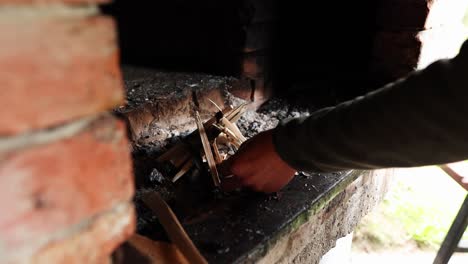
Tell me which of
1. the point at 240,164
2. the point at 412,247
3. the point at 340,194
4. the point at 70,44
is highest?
the point at 70,44

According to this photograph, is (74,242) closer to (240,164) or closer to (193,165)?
(240,164)

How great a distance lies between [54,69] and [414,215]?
2788 millimetres

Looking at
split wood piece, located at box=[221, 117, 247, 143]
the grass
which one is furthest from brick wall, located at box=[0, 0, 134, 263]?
the grass

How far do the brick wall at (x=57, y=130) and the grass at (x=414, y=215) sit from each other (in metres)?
2.33

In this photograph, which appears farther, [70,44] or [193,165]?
[193,165]

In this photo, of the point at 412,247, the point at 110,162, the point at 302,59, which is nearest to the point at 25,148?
the point at 110,162

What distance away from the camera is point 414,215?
270cm

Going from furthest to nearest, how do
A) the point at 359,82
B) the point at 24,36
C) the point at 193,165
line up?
the point at 359,82 → the point at 193,165 → the point at 24,36

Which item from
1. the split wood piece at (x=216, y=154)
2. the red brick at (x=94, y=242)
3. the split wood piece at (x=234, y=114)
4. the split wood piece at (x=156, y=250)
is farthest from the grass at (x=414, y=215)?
the red brick at (x=94, y=242)

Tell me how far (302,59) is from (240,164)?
0.86 m

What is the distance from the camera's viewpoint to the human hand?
0.93m

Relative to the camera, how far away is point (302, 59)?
1.66 m

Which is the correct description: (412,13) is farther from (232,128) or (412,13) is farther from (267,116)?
(232,128)

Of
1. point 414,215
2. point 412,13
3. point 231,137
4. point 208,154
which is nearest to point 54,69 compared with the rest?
point 208,154
